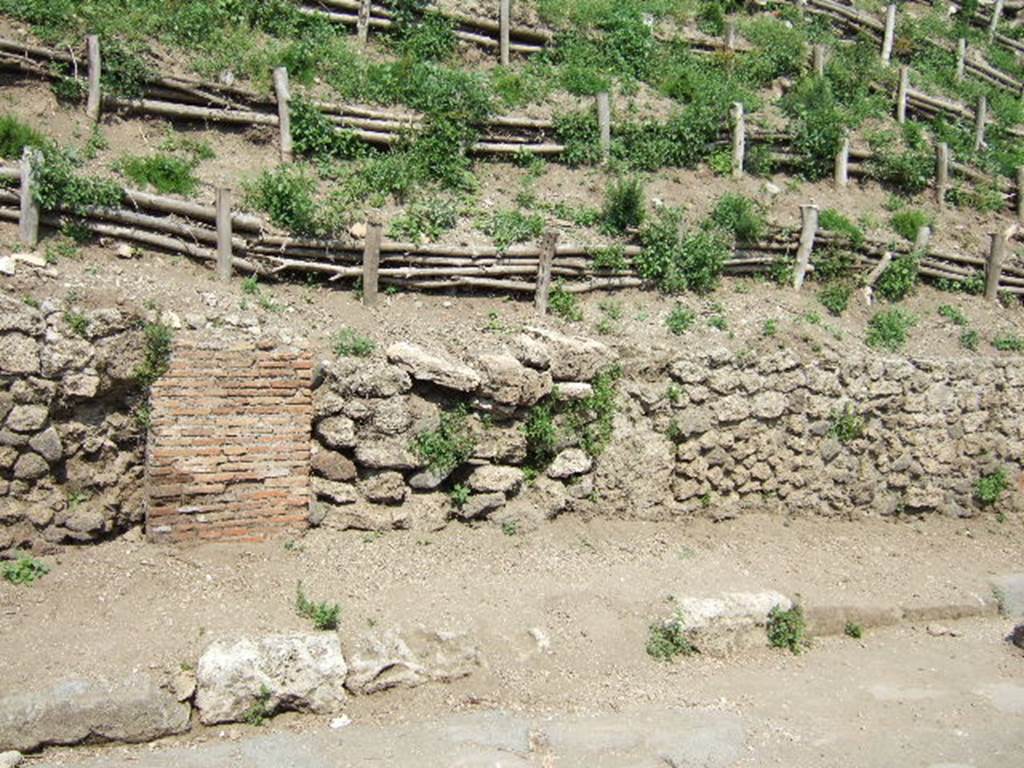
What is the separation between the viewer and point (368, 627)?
742cm

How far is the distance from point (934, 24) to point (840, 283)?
953cm

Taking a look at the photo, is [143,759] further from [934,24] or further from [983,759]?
[934,24]

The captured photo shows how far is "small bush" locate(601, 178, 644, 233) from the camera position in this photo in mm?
10750

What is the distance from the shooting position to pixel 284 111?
1078cm

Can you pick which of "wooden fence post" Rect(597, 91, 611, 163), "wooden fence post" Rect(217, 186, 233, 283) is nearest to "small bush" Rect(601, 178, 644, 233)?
"wooden fence post" Rect(597, 91, 611, 163)

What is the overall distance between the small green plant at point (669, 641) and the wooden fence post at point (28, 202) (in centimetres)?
620

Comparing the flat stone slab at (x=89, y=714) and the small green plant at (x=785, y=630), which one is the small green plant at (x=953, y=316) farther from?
the flat stone slab at (x=89, y=714)

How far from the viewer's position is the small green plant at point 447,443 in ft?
27.7

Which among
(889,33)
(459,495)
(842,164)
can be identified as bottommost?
(459,495)

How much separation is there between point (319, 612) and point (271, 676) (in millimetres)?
724

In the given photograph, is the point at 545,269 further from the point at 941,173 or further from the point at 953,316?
the point at 941,173

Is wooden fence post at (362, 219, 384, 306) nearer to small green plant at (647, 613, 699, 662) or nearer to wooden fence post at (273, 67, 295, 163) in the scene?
wooden fence post at (273, 67, 295, 163)

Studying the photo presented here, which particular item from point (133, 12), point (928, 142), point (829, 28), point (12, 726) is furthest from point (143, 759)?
point (829, 28)

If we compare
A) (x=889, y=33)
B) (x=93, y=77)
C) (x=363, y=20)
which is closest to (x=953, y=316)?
(x=889, y=33)
